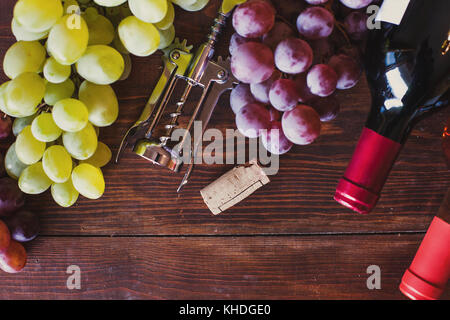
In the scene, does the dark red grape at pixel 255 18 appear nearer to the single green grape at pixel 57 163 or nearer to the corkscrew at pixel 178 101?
the corkscrew at pixel 178 101

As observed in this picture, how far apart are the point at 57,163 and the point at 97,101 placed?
10cm

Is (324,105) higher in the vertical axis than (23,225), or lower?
higher

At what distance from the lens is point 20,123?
0.62 m

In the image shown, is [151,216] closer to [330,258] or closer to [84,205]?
[84,205]

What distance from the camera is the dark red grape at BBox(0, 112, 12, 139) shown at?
0.63 metres

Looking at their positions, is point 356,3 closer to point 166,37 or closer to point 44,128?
point 166,37

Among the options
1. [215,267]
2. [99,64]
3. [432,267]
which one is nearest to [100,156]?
[99,64]

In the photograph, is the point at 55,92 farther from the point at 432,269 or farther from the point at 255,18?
the point at 432,269

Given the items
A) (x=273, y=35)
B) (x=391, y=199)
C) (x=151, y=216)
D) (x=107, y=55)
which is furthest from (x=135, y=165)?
(x=391, y=199)

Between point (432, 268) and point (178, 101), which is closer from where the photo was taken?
point (432, 268)

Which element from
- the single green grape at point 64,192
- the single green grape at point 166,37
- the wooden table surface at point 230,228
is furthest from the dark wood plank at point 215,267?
the single green grape at point 166,37

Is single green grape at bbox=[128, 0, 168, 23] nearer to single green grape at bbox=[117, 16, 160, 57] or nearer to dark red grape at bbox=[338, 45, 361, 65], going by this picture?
single green grape at bbox=[117, 16, 160, 57]

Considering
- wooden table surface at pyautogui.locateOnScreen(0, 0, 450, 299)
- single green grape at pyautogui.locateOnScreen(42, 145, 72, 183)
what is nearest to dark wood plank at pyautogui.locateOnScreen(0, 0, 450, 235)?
wooden table surface at pyautogui.locateOnScreen(0, 0, 450, 299)

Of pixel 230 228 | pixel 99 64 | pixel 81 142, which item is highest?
pixel 99 64
